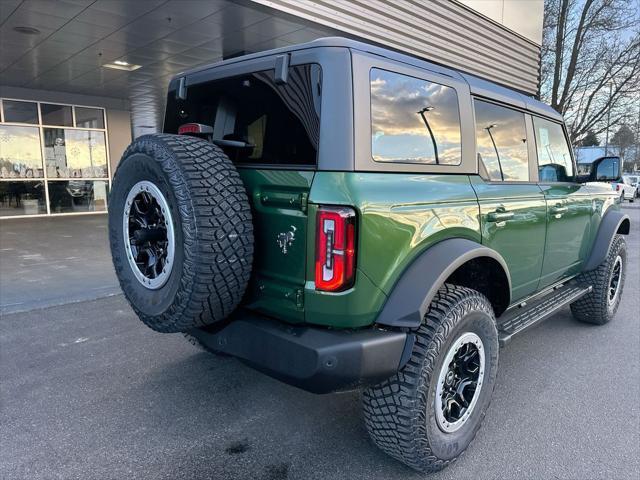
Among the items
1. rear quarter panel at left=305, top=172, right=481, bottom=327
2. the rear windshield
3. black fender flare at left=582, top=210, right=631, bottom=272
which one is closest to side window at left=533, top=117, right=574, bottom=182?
black fender flare at left=582, top=210, right=631, bottom=272

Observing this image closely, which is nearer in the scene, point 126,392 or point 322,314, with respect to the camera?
point 322,314

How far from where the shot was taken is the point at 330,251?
2.01 m

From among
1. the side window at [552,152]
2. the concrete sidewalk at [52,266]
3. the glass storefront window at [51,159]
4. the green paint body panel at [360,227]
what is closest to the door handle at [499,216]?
the green paint body panel at [360,227]

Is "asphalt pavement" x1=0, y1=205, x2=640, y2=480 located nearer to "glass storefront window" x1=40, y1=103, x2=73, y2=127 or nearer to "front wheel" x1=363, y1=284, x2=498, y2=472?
"front wheel" x1=363, y1=284, x2=498, y2=472

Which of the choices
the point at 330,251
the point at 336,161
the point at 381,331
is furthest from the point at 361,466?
the point at 336,161

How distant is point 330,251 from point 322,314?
299mm

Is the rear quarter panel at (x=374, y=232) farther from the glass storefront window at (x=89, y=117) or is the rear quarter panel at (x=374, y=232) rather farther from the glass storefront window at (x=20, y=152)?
the glass storefront window at (x=89, y=117)

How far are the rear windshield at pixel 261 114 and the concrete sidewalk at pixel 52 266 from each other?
3413mm

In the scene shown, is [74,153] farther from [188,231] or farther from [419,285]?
[419,285]

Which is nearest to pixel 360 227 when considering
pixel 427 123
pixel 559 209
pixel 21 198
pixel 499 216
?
pixel 427 123

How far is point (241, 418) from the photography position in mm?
2887

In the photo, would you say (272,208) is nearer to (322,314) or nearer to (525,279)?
(322,314)

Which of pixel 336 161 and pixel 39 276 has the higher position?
pixel 336 161

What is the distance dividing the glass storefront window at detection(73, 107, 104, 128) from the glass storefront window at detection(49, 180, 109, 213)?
6.09 feet
